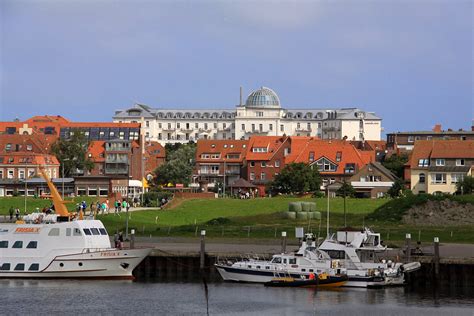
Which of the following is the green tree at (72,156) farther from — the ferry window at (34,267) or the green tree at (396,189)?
the ferry window at (34,267)

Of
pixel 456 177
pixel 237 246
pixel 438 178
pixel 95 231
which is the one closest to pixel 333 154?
pixel 438 178

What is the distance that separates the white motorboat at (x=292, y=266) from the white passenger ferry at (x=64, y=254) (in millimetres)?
6317

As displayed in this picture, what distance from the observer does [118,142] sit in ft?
615

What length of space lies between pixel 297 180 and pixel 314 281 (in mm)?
83914

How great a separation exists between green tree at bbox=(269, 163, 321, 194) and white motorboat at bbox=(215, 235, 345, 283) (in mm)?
81728

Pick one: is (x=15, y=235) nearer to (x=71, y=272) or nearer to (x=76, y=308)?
(x=71, y=272)

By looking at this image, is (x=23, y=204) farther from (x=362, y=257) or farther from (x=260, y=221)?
Result: (x=362, y=257)

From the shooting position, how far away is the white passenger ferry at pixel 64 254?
252 feet

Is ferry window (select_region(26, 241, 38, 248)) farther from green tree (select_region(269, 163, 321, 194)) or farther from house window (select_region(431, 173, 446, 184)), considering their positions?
green tree (select_region(269, 163, 321, 194))

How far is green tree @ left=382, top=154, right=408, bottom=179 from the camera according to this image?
595 ft

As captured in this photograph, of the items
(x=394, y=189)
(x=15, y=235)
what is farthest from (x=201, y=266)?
(x=394, y=189)

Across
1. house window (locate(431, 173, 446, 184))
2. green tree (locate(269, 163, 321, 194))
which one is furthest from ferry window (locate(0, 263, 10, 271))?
green tree (locate(269, 163, 321, 194))

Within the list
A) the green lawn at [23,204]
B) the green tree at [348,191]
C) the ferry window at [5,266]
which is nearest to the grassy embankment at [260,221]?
the green lawn at [23,204]

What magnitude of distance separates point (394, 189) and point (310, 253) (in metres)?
72.2
